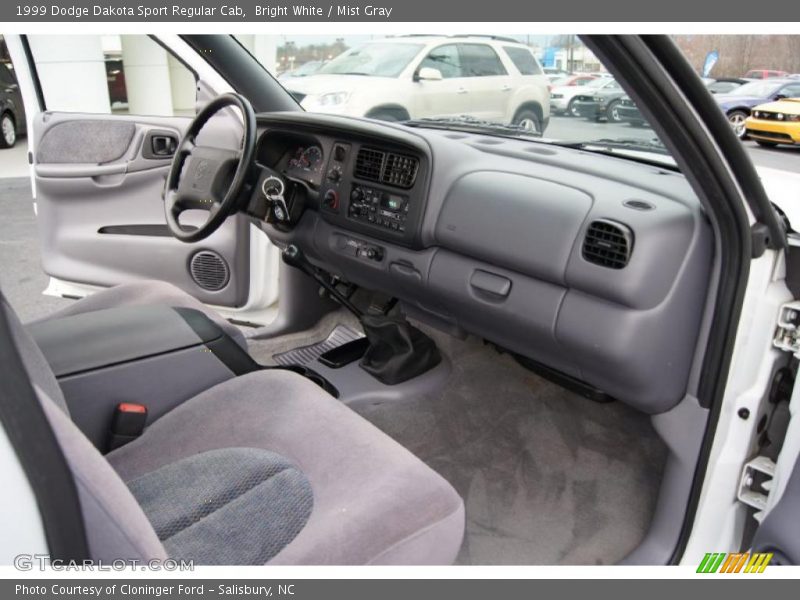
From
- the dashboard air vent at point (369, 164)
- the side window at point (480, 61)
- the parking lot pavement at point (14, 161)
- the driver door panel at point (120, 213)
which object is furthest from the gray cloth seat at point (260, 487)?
the parking lot pavement at point (14, 161)

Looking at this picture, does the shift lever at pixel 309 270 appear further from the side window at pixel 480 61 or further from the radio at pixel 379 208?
the side window at pixel 480 61

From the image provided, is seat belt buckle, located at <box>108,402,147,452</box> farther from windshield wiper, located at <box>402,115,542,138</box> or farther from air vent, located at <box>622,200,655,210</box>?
windshield wiper, located at <box>402,115,542,138</box>

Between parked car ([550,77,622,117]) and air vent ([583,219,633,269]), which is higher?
parked car ([550,77,622,117])

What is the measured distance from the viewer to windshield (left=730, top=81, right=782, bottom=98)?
5.69 feet

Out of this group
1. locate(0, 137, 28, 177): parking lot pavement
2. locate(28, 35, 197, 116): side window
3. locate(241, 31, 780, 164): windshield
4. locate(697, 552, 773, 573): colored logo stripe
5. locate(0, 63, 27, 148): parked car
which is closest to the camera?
locate(697, 552, 773, 573): colored logo stripe

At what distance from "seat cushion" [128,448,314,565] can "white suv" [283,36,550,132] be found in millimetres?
1405

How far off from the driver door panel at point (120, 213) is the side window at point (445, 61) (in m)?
1.00

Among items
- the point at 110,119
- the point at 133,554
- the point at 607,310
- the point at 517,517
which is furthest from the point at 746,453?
the point at 110,119

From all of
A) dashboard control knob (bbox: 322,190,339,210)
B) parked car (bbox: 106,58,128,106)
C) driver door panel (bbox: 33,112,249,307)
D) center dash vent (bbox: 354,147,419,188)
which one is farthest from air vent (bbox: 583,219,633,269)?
parked car (bbox: 106,58,128,106)

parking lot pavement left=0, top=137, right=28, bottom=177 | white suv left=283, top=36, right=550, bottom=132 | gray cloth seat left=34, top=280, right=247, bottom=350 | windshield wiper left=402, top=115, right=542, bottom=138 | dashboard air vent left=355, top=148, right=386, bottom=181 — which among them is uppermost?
white suv left=283, top=36, right=550, bottom=132

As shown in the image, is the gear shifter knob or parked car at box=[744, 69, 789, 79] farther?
the gear shifter knob

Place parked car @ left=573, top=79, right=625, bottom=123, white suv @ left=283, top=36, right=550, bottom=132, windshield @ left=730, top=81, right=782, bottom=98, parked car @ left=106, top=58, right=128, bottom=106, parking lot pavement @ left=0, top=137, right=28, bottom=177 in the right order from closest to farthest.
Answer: windshield @ left=730, top=81, right=782, bottom=98 < parked car @ left=573, top=79, right=625, bottom=123 < white suv @ left=283, top=36, right=550, bottom=132 < parked car @ left=106, top=58, right=128, bottom=106 < parking lot pavement @ left=0, top=137, right=28, bottom=177
